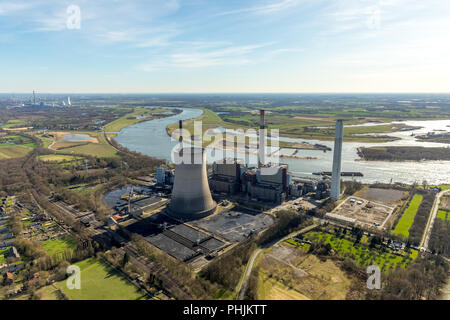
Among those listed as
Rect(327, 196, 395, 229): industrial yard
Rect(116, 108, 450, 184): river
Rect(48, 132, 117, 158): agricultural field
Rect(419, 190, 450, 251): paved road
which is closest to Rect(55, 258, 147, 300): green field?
Rect(327, 196, 395, 229): industrial yard

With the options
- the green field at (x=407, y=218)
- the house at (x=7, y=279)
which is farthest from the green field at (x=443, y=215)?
the house at (x=7, y=279)

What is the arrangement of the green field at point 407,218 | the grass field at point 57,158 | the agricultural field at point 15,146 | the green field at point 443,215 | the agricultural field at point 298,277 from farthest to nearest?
the agricultural field at point 15,146
the grass field at point 57,158
the green field at point 443,215
the green field at point 407,218
the agricultural field at point 298,277

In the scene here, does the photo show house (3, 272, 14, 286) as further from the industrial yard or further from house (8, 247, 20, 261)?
the industrial yard

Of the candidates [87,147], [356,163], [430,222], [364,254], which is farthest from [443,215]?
[87,147]

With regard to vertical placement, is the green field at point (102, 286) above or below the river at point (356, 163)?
below

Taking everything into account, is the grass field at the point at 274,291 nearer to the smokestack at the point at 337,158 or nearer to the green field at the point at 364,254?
the green field at the point at 364,254

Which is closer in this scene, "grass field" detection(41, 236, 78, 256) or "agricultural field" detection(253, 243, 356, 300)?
"agricultural field" detection(253, 243, 356, 300)
